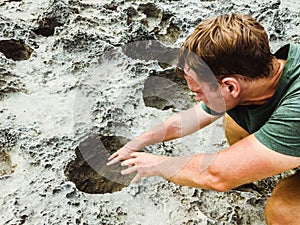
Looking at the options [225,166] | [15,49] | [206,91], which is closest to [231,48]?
[206,91]

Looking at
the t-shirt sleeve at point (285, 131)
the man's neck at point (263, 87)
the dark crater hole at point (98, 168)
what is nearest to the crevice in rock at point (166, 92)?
the dark crater hole at point (98, 168)

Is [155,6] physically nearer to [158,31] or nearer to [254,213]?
[158,31]

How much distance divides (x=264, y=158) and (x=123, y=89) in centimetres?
83

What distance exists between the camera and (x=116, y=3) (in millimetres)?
2279

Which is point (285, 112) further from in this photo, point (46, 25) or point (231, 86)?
point (46, 25)

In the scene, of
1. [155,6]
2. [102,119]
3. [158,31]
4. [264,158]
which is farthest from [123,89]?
[264,158]

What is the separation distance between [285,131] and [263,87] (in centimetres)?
17

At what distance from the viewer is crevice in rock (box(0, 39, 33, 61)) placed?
2.02 meters

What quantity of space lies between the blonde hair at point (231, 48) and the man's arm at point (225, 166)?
0.19 meters

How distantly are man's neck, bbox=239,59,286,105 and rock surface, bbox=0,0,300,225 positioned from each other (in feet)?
1.34

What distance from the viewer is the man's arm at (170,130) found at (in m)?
1.49

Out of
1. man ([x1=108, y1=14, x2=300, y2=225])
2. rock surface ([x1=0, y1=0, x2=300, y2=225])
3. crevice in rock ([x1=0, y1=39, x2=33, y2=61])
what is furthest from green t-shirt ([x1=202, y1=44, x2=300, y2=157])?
crevice in rock ([x1=0, y1=39, x2=33, y2=61])

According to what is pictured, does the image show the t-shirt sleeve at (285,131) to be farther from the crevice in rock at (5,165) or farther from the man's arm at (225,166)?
the crevice in rock at (5,165)

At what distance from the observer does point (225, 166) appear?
1165 millimetres
